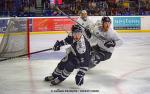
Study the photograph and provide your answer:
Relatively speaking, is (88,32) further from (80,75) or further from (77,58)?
(80,75)

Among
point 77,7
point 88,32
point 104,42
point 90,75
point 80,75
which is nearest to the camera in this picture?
point 80,75

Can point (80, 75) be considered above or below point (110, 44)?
below

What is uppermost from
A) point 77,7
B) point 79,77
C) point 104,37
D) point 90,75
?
point 77,7

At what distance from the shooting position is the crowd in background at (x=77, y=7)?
1336 cm

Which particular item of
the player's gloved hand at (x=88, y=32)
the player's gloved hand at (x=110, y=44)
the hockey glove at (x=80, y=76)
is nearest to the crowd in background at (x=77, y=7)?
the player's gloved hand at (x=88, y=32)

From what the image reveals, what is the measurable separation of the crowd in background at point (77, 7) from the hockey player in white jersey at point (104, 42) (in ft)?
22.2

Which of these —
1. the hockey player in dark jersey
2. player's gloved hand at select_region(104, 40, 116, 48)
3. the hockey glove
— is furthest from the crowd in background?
the hockey glove

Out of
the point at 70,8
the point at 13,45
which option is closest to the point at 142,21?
the point at 70,8

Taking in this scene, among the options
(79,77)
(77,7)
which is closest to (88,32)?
(79,77)

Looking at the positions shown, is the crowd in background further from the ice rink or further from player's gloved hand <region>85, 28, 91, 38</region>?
player's gloved hand <region>85, 28, 91, 38</region>

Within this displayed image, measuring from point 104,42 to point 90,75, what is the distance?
588mm

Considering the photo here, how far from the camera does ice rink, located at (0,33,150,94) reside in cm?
530

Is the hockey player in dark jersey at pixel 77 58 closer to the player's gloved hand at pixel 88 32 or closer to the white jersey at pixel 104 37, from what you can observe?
the white jersey at pixel 104 37

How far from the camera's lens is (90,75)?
6.33 metres
